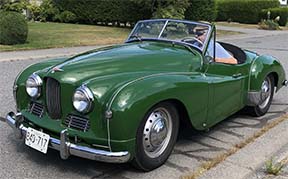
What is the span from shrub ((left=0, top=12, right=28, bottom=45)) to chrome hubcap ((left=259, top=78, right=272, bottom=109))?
1002cm

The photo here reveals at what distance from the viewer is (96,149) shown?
3.48 m

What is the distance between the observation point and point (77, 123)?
3.62 m

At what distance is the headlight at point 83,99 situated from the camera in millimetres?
3512

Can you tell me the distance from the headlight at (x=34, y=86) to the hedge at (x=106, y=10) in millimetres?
17879

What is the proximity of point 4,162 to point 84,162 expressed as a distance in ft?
2.51

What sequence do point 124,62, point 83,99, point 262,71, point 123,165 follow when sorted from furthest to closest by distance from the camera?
point 262,71 → point 124,62 → point 123,165 → point 83,99

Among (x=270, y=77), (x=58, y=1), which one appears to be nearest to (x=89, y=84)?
(x=270, y=77)

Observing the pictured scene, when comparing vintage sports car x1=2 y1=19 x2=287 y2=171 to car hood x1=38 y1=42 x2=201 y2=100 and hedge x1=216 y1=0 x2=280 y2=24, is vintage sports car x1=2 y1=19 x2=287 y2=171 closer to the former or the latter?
car hood x1=38 y1=42 x2=201 y2=100

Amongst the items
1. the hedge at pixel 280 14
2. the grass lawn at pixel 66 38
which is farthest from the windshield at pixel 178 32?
the hedge at pixel 280 14

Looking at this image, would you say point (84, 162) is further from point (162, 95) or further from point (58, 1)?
point (58, 1)

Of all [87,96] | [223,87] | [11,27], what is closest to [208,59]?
[223,87]

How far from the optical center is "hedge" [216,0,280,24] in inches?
1247

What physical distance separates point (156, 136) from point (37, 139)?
3.55ft

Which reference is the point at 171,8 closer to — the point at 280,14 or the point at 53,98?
the point at 280,14
